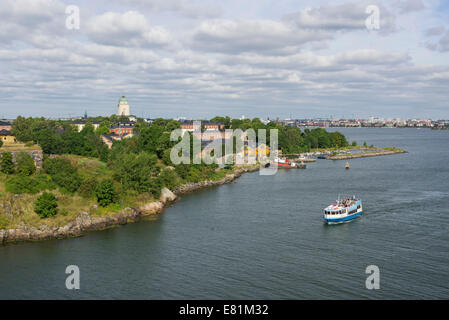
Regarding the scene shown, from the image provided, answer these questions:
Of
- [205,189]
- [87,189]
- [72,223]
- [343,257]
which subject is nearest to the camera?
[343,257]

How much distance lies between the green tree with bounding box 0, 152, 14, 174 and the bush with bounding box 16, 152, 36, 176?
37 centimetres

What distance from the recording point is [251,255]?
16.5 m

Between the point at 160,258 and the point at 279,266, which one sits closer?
the point at 279,266

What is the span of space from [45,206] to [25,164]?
188 inches

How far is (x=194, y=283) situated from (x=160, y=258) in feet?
9.82

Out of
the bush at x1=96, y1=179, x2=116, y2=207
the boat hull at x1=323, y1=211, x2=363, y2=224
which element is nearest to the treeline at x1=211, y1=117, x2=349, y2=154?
the boat hull at x1=323, y1=211, x2=363, y2=224

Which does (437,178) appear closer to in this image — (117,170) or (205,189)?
(205,189)

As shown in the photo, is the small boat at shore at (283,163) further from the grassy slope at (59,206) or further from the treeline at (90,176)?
the grassy slope at (59,206)

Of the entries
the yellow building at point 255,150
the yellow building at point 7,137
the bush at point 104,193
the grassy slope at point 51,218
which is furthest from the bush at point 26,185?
the yellow building at point 255,150

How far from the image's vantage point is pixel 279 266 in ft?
50.1

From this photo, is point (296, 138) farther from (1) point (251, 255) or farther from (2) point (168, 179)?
(1) point (251, 255)

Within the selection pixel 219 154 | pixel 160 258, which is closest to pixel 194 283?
pixel 160 258

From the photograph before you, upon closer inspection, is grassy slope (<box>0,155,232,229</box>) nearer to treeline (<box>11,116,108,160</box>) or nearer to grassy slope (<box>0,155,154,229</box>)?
grassy slope (<box>0,155,154,229</box>)
